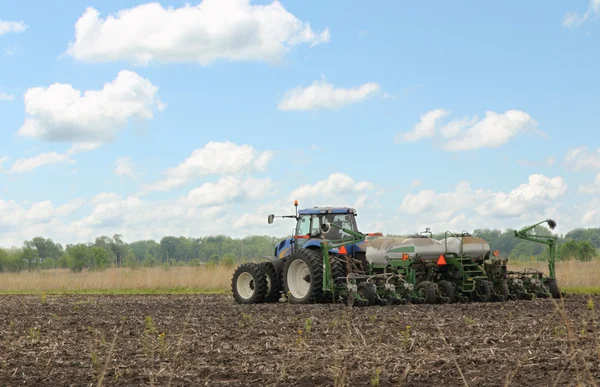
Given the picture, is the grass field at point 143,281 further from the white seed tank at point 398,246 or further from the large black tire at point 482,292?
the white seed tank at point 398,246

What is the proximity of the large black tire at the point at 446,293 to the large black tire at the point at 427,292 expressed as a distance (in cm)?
36

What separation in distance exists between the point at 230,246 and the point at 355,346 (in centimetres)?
8986

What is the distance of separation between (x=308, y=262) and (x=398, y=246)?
212 centimetres

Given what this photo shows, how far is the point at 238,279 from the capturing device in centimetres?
2064

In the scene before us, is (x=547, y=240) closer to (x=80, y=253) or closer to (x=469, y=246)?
(x=469, y=246)

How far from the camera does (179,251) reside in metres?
101

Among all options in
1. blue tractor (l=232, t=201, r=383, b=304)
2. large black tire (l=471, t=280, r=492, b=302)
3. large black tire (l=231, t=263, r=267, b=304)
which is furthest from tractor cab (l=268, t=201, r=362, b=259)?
large black tire (l=471, t=280, r=492, b=302)

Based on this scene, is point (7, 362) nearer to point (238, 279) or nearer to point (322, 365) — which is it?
point (322, 365)

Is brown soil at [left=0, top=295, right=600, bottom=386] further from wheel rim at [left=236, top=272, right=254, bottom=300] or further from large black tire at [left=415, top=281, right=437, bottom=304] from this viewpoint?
wheel rim at [left=236, top=272, right=254, bottom=300]

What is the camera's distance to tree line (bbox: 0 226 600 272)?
40.3m

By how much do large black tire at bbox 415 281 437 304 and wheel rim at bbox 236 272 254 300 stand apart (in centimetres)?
471

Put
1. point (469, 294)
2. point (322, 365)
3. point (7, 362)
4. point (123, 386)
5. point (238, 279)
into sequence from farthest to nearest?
point (238, 279) < point (469, 294) < point (7, 362) < point (322, 365) < point (123, 386)

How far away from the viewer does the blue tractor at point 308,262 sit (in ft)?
60.6

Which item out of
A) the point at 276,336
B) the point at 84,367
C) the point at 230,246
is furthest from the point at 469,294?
the point at 230,246
